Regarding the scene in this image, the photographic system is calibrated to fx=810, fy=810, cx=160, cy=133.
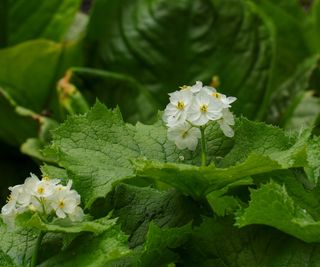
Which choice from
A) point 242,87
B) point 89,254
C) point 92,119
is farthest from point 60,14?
point 89,254

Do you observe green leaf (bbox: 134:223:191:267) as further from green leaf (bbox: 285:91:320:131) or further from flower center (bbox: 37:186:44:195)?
green leaf (bbox: 285:91:320:131)

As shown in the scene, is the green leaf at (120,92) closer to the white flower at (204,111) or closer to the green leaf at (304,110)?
the green leaf at (304,110)

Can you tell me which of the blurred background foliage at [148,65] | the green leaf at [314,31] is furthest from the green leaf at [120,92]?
the green leaf at [314,31]

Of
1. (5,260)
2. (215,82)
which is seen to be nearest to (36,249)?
(5,260)

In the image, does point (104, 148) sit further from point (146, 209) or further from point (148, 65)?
point (148, 65)

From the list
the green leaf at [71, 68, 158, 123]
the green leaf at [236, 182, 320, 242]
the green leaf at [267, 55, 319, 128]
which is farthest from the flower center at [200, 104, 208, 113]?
the green leaf at [267, 55, 319, 128]

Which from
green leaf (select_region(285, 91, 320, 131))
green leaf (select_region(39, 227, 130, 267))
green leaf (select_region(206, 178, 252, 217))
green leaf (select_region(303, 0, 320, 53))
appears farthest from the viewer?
green leaf (select_region(303, 0, 320, 53))
